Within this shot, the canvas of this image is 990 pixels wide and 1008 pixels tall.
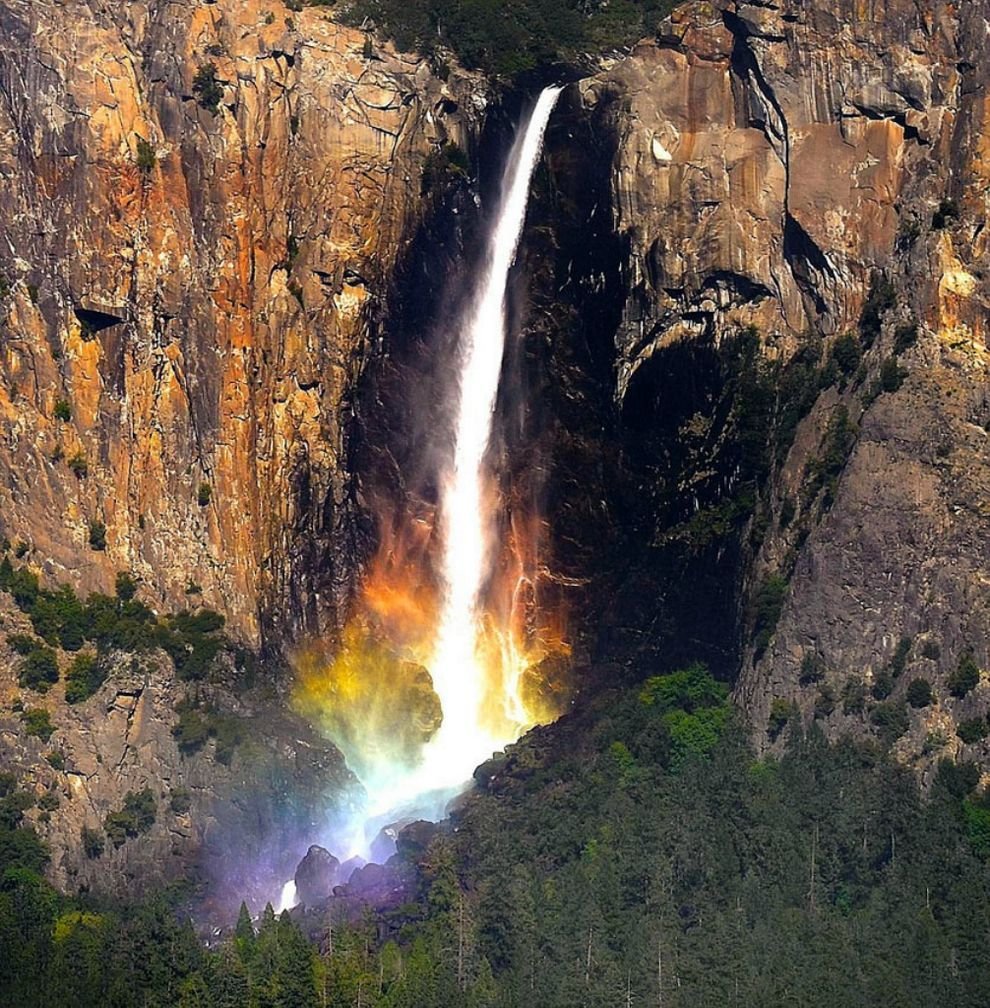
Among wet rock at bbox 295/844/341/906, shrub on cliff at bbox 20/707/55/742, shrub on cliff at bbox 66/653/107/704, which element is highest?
shrub on cliff at bbox 66/653/107/704

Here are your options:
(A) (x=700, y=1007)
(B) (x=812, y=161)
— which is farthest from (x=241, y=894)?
(B) (x=812, y=161)

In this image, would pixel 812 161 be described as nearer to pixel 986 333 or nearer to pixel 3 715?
pixel 986 333

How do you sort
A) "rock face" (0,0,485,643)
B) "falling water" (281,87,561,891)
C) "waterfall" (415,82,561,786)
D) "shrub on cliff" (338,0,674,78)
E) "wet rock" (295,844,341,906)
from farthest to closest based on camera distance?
"shrub on cliff" (338,0,674,78) → "waterfall" (415,82,561,786) → "falling water" (281,87,561,891) → "rock face" (0,0,485,643) → "wet rock" (295,844,341,906)

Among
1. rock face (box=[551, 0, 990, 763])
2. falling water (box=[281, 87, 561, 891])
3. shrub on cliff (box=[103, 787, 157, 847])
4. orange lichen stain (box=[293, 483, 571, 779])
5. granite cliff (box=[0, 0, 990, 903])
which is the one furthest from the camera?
orange lichen stain (box=[293, 483, 571, 779])

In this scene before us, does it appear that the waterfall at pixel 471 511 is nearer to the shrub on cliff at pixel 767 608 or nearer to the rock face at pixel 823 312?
the rock face at pixel 823 312

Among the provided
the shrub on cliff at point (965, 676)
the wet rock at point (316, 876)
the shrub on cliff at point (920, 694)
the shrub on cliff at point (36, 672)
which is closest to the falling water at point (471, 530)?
the wet rock at point (316, 876)

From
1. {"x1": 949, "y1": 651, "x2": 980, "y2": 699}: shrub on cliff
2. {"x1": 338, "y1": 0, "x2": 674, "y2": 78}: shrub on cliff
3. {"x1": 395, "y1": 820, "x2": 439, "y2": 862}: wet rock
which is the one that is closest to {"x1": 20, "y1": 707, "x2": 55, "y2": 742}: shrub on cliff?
{"x1": 395, "y1": 820, "x2": 439, "y2": 862}: wet rock

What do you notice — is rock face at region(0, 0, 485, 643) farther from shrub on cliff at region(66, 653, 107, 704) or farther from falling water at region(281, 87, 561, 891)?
shrub on cliff at region(66, 653, 107, 704)
